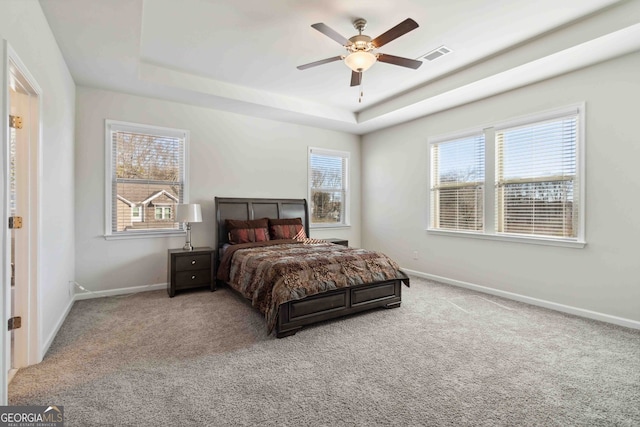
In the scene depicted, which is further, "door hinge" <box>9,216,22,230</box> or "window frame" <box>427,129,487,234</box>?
"window frame" <box>427,129,487,234</box>

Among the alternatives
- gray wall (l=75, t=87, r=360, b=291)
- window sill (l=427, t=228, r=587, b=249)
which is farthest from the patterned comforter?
window sill (l=427, t=228, r=587, b=249)

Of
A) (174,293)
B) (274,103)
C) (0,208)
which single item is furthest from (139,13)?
(174,293)

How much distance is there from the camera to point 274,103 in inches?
186

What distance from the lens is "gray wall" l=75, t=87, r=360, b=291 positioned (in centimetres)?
402

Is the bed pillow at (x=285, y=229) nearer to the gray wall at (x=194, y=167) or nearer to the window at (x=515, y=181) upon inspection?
the gray wall at (x=194, y=167)

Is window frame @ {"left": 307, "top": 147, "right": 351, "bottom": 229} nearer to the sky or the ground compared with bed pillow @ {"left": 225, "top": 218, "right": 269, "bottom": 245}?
nearer to the sky

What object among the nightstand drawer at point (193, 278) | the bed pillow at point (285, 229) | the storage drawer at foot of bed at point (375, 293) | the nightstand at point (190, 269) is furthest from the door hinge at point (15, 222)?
the bed pillow at point (285, 229)

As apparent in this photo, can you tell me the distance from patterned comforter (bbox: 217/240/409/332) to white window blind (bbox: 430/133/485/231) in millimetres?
1742

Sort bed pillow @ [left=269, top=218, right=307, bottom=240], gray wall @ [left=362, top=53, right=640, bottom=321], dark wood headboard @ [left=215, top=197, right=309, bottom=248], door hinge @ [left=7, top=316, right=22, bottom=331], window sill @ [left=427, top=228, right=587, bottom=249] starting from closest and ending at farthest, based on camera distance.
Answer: door hinge @ [left=7, top=316, right=22, bottom=331], gray wall @ [left=362, top=53, right=640, bottom=321], window sill @ [left=427, top=228, right=587, bottom=249], dark wood headboard @ [left=215, top=197, right=309, bottom=248], bed pillow @ [left=269, top=218, right=307, bottom=240]

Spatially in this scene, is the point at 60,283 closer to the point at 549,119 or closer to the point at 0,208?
the point at 0,208

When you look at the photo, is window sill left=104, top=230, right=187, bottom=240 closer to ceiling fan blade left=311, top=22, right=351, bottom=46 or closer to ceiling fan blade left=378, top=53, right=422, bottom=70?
ceiling fan blade left=311, top=22, right=351, bottom=46

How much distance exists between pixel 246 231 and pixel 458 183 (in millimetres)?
3400

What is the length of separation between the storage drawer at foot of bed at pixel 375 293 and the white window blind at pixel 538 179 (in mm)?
1854

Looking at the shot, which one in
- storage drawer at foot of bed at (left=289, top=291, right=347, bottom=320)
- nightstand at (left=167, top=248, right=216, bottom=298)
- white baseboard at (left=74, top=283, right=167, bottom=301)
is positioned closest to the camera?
storage drawer at foot of bed at (left=289, top=291, right=347, bottom=320)
